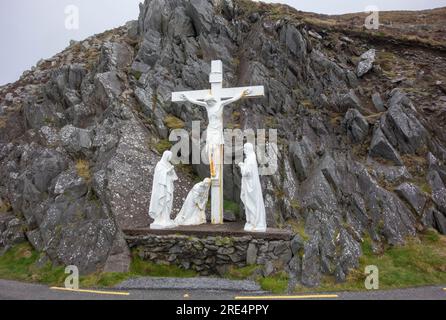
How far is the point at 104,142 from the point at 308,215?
896 cm

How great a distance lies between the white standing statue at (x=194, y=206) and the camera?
48.1ft

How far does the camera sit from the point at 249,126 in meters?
19.0

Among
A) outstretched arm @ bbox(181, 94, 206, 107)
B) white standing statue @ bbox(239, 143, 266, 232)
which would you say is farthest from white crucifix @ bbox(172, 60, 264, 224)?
white standing statue @ bbox(239, 143, 266, 232)

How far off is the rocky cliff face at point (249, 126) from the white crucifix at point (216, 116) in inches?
72.7

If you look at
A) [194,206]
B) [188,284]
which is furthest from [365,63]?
[188,284]

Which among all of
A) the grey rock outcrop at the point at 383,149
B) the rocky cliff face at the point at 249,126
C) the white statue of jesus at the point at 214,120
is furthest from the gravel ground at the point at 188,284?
the grey rock outcrop at the point at 383,149

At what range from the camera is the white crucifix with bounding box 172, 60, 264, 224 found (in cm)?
1501

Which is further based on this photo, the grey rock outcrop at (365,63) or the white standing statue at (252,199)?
the grey rock outcrop at (365,63)

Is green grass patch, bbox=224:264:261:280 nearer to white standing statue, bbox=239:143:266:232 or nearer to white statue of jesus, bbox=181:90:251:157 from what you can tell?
white standing statue, bbox=239:143:266:232

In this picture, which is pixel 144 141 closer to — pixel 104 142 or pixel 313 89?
pixel 104 142

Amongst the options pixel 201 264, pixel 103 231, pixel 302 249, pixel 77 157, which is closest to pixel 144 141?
pixel 77 157

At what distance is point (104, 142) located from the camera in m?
17.8

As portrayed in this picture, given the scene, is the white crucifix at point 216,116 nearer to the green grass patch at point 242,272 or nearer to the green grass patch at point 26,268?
the green grass patch at point 242,272

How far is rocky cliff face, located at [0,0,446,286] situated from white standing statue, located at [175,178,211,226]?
1.60m
